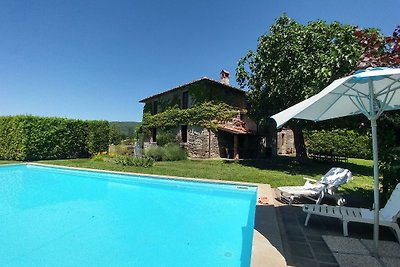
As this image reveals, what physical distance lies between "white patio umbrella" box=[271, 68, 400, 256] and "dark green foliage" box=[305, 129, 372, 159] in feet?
64.0

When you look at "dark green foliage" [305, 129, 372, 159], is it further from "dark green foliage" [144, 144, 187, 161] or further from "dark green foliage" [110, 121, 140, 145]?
"dark green foliage" [110, 121, 140, 145]

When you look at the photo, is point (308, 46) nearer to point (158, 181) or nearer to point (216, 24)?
point (216, 24)

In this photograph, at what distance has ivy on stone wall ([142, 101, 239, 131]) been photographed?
833 inches

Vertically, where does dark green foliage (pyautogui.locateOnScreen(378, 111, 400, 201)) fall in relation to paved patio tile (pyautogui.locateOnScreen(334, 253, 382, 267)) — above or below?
above

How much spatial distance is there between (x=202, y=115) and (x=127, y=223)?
1509 cm

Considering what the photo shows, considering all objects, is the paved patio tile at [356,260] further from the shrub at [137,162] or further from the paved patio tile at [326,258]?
the shrub at [137,162]

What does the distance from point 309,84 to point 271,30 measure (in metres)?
5.00

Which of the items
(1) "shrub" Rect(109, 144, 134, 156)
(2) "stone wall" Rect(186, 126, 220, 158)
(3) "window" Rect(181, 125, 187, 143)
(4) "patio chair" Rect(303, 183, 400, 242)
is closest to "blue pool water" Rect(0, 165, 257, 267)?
(4) "patio chair" Rect(303, 183, 400, 242)

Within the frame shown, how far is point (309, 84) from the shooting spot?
548 inches

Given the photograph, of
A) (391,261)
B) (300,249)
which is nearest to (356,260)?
(391,261)

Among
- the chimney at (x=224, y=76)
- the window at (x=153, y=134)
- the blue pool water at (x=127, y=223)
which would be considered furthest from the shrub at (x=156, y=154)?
the chimney at (x=224, y=76)

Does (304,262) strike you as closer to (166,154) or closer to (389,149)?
(389,149)

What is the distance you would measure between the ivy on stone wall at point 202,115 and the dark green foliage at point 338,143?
8951 millimetres

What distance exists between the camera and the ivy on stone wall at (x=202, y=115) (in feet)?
69.4
